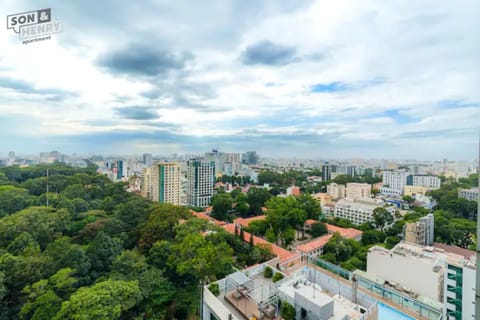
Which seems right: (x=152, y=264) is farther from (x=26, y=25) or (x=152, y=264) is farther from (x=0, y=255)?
(x=26, y=25)

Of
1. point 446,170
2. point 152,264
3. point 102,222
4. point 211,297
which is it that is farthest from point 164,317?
point 446,170

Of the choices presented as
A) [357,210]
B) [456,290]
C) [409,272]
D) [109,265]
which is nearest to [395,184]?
[357,210]

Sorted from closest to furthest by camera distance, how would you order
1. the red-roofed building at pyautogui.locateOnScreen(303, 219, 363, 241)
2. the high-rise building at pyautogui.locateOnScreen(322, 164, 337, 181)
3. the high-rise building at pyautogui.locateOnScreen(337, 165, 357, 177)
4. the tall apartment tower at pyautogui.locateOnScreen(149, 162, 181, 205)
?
the red-roofed building at pyautogui.locateOnScreen(303, 219, 363, 241) < the tall apartment tower at pyautogui.locateOnScreen(149, 162, 181, 205) < the high-rise building at pyautogui.locateOnScreen(322, 164, 337, 181) < the high-rise building at pyautogui.locateOnScreen(337, 165, 357, 177)

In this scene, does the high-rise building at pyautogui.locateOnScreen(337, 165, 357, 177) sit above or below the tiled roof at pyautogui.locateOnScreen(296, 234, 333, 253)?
above

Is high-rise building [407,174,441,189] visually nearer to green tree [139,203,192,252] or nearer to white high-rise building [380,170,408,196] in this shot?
white high-rise building [380,170,408,196]

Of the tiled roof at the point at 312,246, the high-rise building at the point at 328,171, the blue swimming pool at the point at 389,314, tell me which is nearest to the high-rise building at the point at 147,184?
the tiled roof at the point at 312,246

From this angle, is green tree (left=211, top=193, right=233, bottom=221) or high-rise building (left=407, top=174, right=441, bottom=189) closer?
green tree (left=211, top=193, right=233, bottom=221)

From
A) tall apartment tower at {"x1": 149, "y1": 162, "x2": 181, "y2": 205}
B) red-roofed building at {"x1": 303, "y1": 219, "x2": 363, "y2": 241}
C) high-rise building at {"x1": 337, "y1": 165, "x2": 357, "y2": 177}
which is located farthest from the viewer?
high-rise building at {"x1": 337, "y1": 165, "x2": 357, "y2": 177}

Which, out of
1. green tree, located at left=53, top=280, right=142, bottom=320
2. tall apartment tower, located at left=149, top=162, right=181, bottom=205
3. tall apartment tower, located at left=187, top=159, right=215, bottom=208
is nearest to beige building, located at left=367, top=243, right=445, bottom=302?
green tree, located at left=53, top=280, right=142, bottom=320
